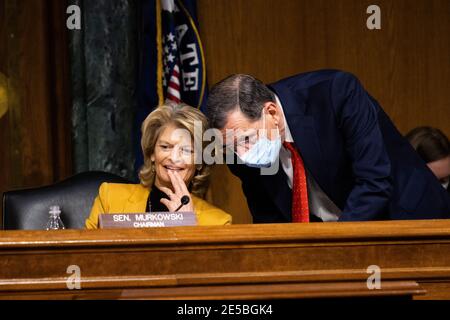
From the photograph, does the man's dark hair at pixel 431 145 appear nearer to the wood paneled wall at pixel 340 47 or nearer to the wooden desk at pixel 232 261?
the wood paneled wall at pixel 340 47

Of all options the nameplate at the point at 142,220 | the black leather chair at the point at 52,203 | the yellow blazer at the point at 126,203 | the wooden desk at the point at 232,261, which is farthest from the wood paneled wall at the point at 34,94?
the wooden desk at the point at 232,261

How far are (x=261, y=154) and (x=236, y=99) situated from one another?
175 millimetres

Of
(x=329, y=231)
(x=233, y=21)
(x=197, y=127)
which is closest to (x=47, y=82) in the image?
(x=233, y=21)

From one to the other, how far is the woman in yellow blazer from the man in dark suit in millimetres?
172

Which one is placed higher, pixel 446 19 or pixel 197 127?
pixel 446 19

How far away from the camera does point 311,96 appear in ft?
8.71

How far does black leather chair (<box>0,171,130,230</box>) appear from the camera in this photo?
293 centimetres

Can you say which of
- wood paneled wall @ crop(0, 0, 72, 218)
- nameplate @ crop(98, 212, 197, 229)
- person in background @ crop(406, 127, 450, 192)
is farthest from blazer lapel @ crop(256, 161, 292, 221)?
wood paneled wall @ crop(0, 0, 72, 218)

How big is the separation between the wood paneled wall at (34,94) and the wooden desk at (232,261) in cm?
195

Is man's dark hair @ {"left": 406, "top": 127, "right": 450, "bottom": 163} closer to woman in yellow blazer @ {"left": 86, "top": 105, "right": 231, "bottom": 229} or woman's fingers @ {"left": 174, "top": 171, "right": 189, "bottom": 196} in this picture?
woman in yellow blazer @ {"left": 86, "top": 105, "right": 231, "bottom": 229}

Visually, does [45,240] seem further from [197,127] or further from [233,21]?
[233,21]

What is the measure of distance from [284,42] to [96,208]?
1.55 m

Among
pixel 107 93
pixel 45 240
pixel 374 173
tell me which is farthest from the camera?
pixel 107 93

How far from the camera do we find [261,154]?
258cm
